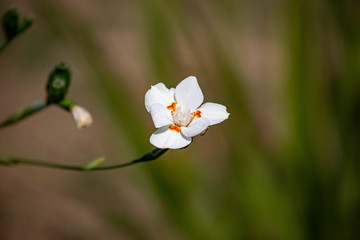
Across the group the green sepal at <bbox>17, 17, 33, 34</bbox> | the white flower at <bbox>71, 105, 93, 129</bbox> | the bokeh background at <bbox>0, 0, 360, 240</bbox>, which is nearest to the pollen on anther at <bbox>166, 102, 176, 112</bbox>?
the white flower at <bbox>71, 105, 93, 129</bbox>

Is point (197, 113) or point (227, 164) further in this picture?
point (227, 164)

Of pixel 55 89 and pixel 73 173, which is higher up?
pixel 55 89

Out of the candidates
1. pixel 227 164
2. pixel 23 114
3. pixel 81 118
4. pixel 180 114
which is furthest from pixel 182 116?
pixel 227 164

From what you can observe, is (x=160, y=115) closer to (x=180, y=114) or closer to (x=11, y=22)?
(x=180, y=114)

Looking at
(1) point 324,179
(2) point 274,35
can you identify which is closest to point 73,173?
(1) point 324,179

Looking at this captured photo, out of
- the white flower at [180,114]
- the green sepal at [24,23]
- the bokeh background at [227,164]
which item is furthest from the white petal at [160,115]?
the bokeh background at [227,164]

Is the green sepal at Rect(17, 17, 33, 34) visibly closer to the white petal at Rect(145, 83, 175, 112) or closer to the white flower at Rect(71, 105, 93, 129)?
the white flower at Rect(71, 105, 93, 129)

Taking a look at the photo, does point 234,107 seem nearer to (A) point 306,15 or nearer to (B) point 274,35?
(A) point 306,15
